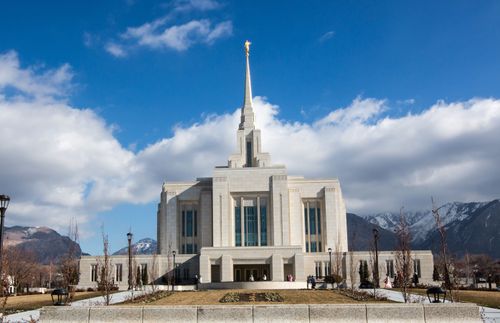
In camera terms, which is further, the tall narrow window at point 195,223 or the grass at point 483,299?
the tall narrow window at point 195,223

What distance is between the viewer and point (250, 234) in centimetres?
7619

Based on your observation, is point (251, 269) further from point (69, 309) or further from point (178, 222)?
point (69, 309)

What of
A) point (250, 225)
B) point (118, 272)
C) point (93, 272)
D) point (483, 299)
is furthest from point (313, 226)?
point (483, 299)

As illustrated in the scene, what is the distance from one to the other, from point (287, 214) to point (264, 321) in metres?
55.5

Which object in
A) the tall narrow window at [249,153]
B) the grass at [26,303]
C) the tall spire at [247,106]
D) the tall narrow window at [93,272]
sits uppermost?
the tall spire at [247,106]

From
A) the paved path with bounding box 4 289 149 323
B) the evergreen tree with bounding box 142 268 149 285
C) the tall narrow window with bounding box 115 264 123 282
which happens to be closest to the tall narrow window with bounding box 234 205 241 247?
the evergreen tree with bounding box 142 268 149 285

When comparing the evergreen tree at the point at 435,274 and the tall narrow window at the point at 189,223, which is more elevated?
the tall narrow window at the point at 189,223

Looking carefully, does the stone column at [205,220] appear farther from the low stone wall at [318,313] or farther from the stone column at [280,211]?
the low stone wall at [318,313]

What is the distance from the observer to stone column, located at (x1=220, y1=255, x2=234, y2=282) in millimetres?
67562

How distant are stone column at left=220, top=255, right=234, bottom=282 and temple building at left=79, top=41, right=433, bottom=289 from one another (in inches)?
4.5

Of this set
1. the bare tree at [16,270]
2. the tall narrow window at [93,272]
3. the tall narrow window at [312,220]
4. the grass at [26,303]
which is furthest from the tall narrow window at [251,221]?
the grass at [26,303]

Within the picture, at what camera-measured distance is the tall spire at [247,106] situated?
289 feet

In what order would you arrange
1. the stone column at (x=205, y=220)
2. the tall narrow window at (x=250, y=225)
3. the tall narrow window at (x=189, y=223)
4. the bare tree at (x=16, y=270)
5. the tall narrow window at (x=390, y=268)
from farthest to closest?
the tall narrow window at (x=189, y=223), the stone column at (x=205, y=220), the tall narrow window at (x=250, y=225), the tall narrow window at (x=390, y=268), the bare tree at (x=16, y=270)

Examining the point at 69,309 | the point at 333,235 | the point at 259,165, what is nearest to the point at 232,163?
the point at 259,165
